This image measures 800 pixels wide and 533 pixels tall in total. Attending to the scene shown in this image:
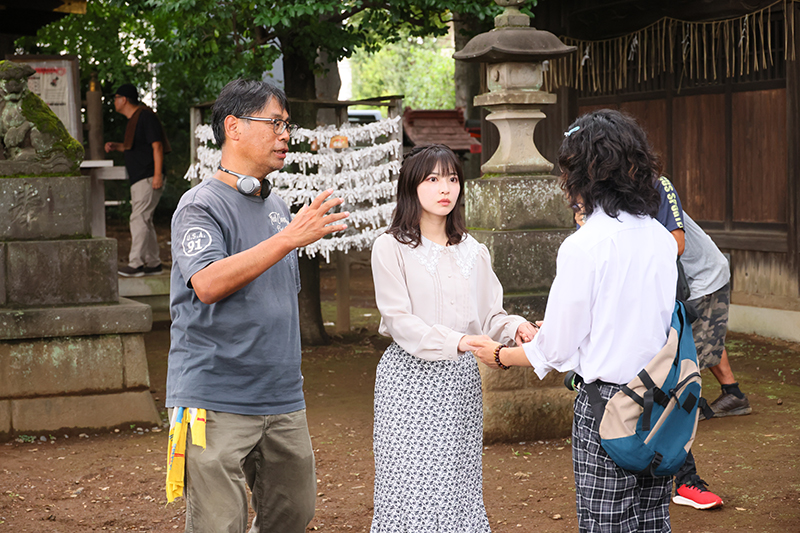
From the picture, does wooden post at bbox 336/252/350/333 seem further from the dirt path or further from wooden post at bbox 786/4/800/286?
wooden post at bbox 786/4/800/286

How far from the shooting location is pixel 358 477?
520 centimetres

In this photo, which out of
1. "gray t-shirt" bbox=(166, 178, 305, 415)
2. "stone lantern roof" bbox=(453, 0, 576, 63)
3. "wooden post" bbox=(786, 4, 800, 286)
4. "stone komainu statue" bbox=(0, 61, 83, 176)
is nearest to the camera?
"gray t-shirt" bbox=(166, 178, 305, 415)

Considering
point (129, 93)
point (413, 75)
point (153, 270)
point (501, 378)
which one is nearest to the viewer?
point (501, 378)

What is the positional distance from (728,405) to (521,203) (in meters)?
2.11

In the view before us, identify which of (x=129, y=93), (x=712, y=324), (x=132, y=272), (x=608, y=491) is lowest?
(x=608, y=491)

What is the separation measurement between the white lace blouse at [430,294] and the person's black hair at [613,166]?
884 mm

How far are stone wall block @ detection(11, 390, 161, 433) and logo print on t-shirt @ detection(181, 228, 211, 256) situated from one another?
3.72m

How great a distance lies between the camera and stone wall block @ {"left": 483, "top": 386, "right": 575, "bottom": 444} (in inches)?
223

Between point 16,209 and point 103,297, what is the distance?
82cm

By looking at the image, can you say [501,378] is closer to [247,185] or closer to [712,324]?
[712,324]

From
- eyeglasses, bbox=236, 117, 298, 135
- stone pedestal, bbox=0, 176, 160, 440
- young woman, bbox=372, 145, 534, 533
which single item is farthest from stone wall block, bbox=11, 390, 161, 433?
eyeglasses, bbox=236, 117, 298, 135

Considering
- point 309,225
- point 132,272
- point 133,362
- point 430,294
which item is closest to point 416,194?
A: point 430,294

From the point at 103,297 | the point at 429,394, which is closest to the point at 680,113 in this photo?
the point at 103,297

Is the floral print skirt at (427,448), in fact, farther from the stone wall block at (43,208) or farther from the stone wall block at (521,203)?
Answer: the stone wall block at (43,208)
